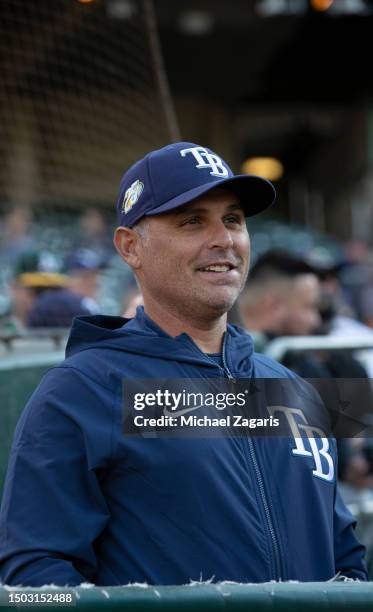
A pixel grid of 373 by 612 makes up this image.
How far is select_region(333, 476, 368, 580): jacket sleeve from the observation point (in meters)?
1.85

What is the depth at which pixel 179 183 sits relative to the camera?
5.92 ft

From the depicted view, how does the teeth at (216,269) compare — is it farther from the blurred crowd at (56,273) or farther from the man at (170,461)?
the blurred crowd at (56,273)

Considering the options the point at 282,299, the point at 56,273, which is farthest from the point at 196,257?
the point at 56,273

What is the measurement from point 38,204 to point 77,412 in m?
8.71

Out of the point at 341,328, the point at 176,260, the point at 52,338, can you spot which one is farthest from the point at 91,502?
the point at 341,328

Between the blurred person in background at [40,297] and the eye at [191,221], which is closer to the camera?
the eye at [191,221]

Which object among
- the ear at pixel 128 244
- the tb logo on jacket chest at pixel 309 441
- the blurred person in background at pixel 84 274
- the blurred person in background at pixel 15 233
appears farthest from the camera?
the blurred person in background at pixel 15 233

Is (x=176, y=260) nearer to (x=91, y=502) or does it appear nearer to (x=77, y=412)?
(x=77, y=412)

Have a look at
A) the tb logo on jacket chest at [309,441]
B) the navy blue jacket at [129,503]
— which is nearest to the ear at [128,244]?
the navy blue jacket at [129,503]

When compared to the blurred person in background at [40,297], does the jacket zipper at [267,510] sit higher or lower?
lower

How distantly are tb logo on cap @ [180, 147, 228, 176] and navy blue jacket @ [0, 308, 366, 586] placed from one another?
15.4 inches

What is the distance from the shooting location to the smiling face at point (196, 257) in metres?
1.80

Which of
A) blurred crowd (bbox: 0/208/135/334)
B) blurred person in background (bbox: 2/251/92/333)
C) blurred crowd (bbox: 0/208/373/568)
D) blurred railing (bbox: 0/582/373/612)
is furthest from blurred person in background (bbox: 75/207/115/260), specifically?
blurred railing (bbox: 0/582/373/612)

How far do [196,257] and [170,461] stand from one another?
38 cm
